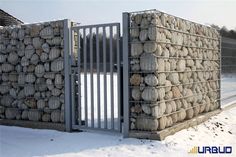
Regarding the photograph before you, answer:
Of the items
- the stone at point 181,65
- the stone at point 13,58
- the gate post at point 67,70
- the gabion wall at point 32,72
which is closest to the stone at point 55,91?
the gabion wall at point 32,72

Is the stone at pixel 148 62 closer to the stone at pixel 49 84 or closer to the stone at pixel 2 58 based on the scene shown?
the stone at pixel 49 84

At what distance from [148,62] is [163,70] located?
44 centimetres

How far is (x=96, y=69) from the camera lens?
804cm

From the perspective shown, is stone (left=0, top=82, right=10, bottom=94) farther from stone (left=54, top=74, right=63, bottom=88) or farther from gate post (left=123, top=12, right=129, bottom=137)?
gate post (left=123, top=12, right=129, bottom=137)

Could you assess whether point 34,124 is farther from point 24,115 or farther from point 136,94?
point 136,94

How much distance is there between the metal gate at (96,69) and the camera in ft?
Answer: 25.6

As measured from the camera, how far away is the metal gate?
7.82 m

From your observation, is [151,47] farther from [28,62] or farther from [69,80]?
A: [28,62]

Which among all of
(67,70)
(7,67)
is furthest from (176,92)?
(7,67)

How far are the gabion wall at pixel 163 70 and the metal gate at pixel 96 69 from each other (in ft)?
1.29

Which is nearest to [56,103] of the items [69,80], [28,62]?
[69,80]

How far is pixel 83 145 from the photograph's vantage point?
7.25 metres

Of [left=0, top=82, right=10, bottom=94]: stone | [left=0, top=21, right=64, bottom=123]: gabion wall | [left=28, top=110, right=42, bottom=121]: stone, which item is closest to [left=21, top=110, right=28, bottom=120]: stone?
[left=0, top=21, right=64, bottom=123]: gabion wall

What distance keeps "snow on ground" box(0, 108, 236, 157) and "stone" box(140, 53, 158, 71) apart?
134 cm
